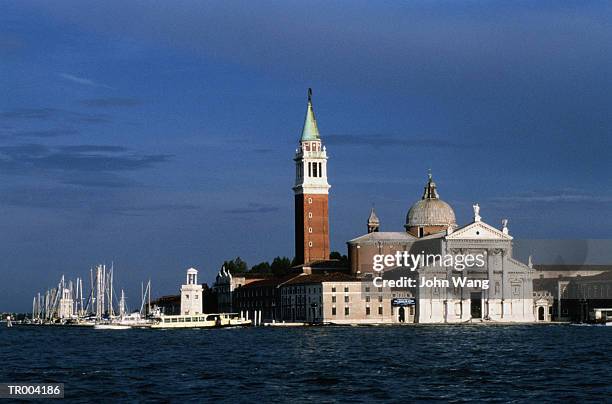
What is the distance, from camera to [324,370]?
4812 centimetres

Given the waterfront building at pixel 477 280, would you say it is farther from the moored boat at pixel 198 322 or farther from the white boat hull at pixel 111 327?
the white boat hull at pixel 111 327

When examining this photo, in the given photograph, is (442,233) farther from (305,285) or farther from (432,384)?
(432,384)

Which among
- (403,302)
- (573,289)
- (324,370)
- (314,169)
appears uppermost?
(314,169)

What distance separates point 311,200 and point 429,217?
11.7 m

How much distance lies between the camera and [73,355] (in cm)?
6025

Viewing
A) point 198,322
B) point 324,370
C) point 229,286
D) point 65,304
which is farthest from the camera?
point 65,304

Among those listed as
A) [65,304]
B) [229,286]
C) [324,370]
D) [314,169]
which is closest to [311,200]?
[314,169]

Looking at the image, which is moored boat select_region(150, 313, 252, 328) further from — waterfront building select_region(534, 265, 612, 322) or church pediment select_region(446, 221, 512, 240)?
waterfront building select_region(534, 265, 612, 322)

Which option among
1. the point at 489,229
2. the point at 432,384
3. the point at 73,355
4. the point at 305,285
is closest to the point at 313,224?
the point at 305,285

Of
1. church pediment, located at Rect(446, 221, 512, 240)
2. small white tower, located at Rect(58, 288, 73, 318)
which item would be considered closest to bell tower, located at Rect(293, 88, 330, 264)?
church pediment, located at Rect(446, 221, 512, 240)

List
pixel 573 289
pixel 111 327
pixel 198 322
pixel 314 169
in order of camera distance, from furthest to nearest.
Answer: pixel 314 169, pixel 573 289, pixel 111 327, pixel 198 322

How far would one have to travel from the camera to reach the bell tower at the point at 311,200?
124625mm

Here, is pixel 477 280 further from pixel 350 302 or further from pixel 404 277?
pixel 350 302

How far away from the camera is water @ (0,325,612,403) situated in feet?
130
